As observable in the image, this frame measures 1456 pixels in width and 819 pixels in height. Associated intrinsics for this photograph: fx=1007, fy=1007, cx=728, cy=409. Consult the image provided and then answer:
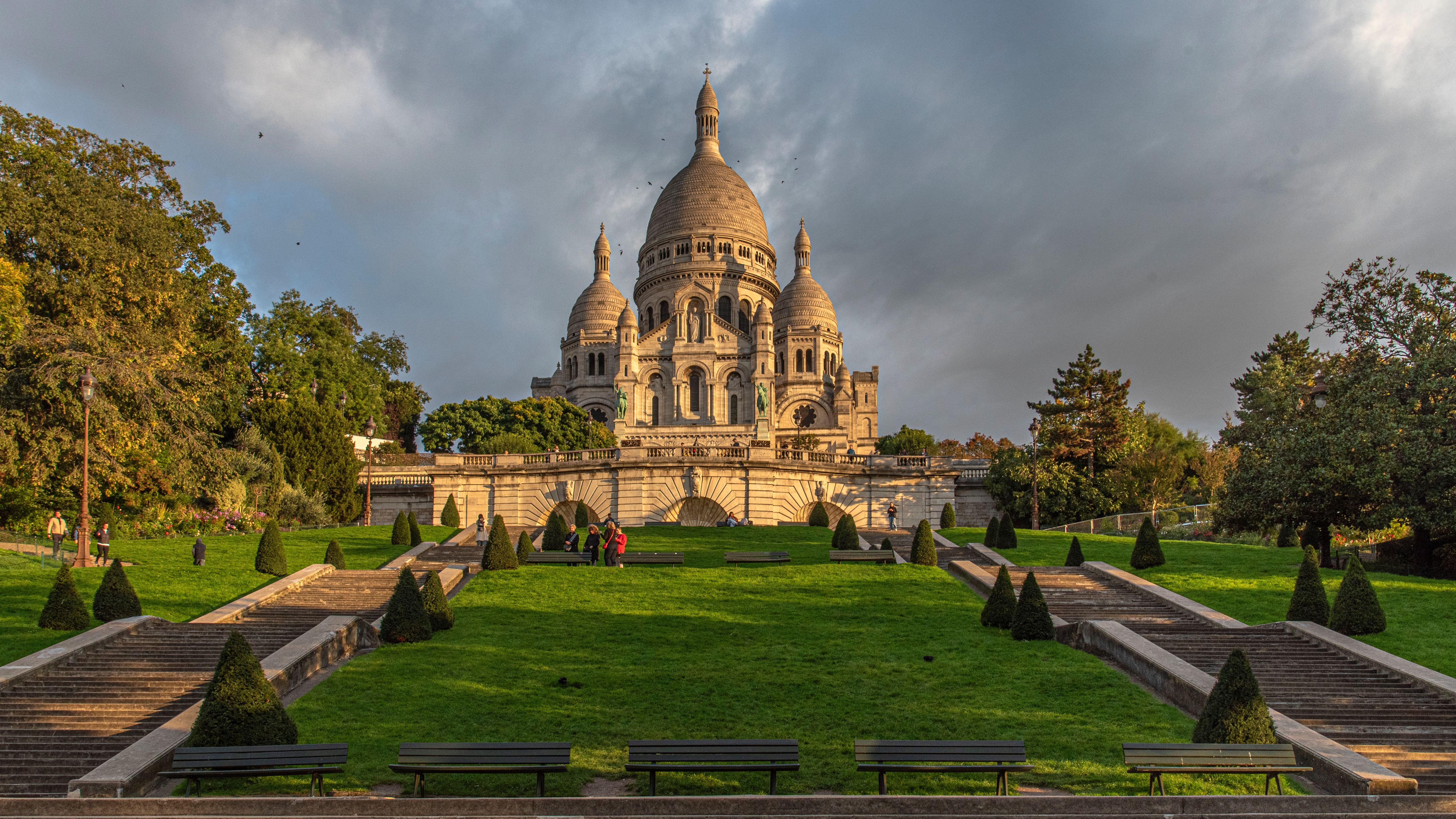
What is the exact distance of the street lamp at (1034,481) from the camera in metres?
38.4

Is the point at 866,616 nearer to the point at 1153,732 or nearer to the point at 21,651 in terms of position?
the point at 1153,732

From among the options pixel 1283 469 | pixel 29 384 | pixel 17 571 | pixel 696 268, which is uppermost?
pixel 696 268

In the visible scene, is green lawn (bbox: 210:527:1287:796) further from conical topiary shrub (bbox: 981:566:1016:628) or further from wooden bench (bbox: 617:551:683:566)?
wooden bench (bbox: 617:551:683:566)

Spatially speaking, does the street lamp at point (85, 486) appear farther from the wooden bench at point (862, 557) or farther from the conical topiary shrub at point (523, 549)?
the wooden bench at point (862, 557)

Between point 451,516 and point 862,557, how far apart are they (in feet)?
60.4

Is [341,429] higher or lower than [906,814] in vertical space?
higher

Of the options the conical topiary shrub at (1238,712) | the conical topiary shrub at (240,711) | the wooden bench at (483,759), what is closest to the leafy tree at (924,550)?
the conical topiary shrub at (1238,712)

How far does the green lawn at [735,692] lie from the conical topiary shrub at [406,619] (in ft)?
0.83

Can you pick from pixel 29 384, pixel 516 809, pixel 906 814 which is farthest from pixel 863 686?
pixel 29 384

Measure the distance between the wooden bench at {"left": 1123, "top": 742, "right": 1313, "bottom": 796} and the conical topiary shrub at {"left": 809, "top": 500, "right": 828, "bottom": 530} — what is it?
26184 mm

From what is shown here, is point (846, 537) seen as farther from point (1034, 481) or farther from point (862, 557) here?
point (1034, 481)

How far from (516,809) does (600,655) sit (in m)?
6.42

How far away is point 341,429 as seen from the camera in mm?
43625

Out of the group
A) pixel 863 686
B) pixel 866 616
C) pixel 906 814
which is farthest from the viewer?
pixel 866 616
